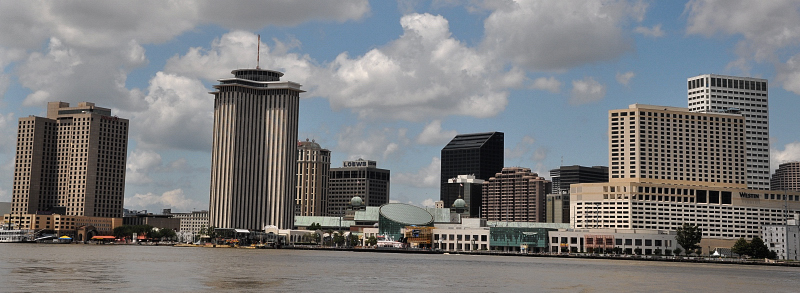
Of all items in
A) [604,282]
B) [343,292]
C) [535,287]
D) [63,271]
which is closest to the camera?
[343,292]

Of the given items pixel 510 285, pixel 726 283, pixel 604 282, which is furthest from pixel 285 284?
pixel 726 283

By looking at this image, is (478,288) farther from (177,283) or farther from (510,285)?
(177,283)

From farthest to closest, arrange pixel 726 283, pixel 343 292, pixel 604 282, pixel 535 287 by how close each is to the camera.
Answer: pixel 726 283 → pixel 604 282 → pixel 535 287 → pixel 343 292

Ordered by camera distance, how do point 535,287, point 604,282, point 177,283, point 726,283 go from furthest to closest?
point 726,283 → point 604,282 → point 535,287 → point 177,283

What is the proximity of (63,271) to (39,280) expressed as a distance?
1962cm

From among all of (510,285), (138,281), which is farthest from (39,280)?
(510,285)

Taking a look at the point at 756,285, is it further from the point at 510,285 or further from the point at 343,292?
the point at 343,292

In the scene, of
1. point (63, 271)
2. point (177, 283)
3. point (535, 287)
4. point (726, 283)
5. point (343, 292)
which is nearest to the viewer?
point (343, 292)

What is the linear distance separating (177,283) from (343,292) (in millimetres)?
19434

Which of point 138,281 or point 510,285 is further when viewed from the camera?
point 510,285

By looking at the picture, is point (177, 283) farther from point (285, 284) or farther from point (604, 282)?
point (604, 282)

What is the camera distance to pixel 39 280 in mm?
98688

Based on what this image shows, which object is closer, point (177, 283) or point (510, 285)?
point (177, 283)

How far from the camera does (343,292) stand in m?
93.9
